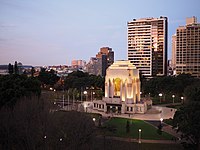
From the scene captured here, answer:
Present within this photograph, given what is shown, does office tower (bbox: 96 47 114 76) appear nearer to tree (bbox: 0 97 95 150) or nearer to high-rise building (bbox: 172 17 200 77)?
high-rise building (bbox: 172 17 200 77)

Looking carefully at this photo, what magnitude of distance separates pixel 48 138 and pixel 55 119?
3030 mm

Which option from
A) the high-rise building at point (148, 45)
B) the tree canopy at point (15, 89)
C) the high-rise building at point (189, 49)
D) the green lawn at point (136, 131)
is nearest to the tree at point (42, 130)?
the tree canopy at point (15, 89)

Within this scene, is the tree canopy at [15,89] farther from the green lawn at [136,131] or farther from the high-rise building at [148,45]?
the high-rise building at [148,45]

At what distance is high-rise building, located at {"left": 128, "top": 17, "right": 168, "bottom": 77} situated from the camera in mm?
105938

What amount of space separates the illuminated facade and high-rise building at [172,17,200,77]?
6487 cm

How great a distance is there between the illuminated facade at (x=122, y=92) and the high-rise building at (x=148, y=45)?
5570cm

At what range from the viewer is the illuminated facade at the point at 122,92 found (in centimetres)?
4684

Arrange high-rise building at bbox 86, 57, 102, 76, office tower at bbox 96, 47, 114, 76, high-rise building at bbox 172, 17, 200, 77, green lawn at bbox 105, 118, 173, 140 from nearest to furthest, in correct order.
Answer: green lawn at bbox 105, 118, 173, 140 → high-rise building at bbox 172, 17, 200, 77 → office tower at bbox 96, 47, 114, 76 → high-rise building at bbox 86, 57, 102, 76

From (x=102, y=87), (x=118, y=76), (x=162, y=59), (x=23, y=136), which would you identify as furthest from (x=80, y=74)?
(x=23, y=136)

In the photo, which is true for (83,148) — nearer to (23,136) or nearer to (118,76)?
(23,136)

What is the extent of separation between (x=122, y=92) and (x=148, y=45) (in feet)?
206

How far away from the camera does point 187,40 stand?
110 meters

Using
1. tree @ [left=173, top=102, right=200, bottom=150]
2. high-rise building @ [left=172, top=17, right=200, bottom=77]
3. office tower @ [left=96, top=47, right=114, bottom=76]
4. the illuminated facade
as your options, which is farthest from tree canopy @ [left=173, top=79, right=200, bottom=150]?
office tower @ [left=96, top=47, right=114, bottom=76]

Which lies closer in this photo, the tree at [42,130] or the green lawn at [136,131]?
the tree at [42,130]
